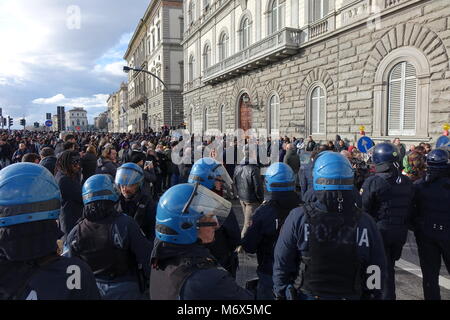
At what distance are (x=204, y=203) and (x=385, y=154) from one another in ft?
8.59

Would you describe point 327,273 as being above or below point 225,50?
below

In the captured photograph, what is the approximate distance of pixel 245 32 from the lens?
21469mm

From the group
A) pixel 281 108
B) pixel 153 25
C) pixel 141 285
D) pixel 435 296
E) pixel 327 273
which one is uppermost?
pixel 153 25

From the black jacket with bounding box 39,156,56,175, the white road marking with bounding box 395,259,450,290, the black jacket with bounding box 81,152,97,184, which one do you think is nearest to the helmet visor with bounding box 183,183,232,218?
the white road marking with bounding box 395,259,450,290

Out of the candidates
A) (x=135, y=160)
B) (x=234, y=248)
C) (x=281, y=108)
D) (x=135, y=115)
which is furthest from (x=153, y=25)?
(x=234, y=248)

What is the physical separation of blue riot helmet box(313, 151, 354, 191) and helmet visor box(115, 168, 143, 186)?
1848 mm

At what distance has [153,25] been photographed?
4500 cm

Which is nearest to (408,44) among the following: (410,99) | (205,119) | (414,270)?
(410,99)

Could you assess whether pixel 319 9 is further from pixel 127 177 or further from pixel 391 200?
pixel 127 177

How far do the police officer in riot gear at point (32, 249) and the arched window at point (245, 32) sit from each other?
21074mm

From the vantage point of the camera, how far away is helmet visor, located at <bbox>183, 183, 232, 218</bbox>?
65.1 inches

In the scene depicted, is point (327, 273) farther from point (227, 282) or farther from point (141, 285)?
point (141, 285)
